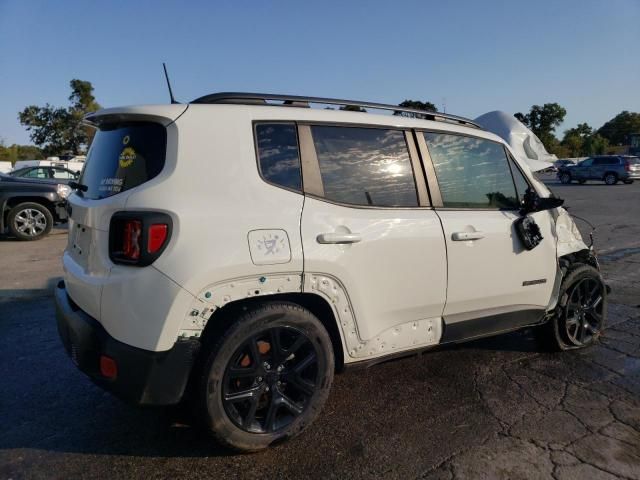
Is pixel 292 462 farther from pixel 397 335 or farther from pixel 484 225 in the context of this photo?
pixel 484 225

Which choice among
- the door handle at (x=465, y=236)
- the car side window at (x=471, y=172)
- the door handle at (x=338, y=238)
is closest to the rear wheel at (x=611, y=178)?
the car side window at (x=471, y=172)

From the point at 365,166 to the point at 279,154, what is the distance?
568 millimetres

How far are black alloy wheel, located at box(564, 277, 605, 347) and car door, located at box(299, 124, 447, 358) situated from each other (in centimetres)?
153

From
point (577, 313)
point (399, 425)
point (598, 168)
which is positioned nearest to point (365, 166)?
point (399, 425)

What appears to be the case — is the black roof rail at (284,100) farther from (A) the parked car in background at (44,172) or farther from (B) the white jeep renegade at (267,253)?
(A) the parked car in background at (44,172)

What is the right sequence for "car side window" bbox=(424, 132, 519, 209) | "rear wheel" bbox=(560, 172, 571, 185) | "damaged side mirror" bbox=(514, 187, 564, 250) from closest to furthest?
"car side window" bbox=(424, 132, 519, 209), "damaged side mirror" bbox=(514, 187, 564, 250), "rear wheel" bbox=(560, 172, 571, 185)

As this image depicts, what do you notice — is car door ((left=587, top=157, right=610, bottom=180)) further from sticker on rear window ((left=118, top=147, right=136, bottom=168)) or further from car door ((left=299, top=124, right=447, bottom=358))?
sticker on rear window ((left=118, top=147, right=136, bottom=168))

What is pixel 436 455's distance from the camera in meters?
2.59

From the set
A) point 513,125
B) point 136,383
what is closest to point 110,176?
point 136,383

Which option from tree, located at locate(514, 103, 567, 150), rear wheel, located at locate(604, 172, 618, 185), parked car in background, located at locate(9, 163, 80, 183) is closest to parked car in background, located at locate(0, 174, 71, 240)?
parked car in background, located at locate(9, 163, 80, 183)

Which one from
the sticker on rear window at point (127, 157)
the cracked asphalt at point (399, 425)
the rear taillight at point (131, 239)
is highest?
the sticker on rear window at point (127, 157)

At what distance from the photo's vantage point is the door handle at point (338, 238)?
260 centimetres

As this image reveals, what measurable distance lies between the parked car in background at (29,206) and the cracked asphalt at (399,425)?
6.57 meters

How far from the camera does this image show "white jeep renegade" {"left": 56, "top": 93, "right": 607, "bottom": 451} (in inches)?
90.7
